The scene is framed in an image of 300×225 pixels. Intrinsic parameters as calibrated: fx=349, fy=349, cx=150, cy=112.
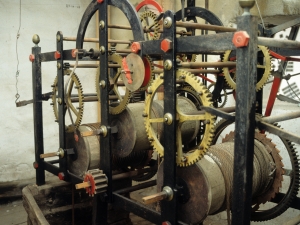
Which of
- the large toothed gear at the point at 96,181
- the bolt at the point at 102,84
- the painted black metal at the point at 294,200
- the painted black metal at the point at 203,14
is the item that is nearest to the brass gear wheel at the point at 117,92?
the bolt at the point at 102,84

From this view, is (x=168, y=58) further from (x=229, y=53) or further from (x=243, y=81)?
(x=229, y=53)

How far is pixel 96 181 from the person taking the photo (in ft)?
6.64

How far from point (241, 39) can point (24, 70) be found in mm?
3530

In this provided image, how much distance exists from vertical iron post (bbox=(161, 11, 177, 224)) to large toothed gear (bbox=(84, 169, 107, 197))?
1.54 ft

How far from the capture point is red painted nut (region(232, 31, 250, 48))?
1296 mm

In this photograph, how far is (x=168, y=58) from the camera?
161 cm

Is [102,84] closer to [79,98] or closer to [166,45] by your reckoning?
[79,98]

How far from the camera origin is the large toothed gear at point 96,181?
6.64ft

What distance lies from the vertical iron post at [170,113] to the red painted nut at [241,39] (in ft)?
1.11

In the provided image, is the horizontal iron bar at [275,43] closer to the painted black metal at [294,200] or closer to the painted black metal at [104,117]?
the painted black metal at [104,117]

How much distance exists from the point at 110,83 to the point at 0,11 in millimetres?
2560

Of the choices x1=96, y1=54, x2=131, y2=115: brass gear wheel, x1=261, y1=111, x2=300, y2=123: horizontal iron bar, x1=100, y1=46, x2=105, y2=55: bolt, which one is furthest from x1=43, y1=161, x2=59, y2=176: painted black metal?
x1=261, y1=111, x2=300, y2=123: horizontal iron bar

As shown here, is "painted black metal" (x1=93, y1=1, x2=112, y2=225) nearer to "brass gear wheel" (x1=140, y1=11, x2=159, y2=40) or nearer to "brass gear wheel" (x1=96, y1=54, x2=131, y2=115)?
"brass gear wheel" (x1=96, y1=54, x2=131, y2=115)

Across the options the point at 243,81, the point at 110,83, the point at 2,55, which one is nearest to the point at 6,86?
the point at 2,55
